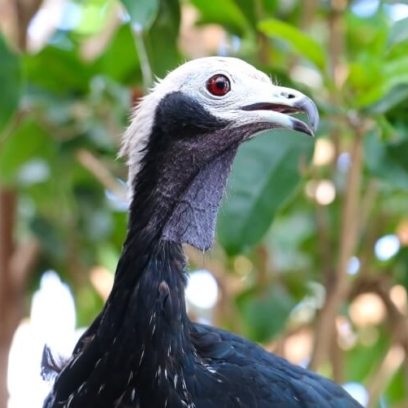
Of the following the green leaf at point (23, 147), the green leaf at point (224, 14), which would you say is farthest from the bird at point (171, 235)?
the green leaf at point (23, 147)

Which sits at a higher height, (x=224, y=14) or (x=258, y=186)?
(x=224, y=14)

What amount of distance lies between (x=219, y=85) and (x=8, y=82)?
17.2 inches

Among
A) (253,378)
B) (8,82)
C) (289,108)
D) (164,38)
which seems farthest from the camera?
(164,38)

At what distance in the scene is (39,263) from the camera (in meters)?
2.57

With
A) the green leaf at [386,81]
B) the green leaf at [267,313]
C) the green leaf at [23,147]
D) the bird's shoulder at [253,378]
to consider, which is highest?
the green leaf at [23,147]

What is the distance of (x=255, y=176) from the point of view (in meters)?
1.72

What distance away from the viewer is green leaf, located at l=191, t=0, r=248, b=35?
1.93m

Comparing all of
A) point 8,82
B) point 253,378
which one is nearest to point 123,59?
point 8,82

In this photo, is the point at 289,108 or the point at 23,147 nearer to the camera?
the point at 289,108

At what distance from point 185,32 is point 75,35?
32cm

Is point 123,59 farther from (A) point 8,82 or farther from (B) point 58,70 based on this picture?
(A) point 8,82

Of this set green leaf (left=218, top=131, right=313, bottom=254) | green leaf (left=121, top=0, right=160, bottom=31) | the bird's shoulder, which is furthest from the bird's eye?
the bird's shoulder

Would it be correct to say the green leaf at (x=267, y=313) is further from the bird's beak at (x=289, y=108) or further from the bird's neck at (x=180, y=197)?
the bird's beak at (x=289, y=108)

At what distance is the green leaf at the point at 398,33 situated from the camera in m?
1.71
